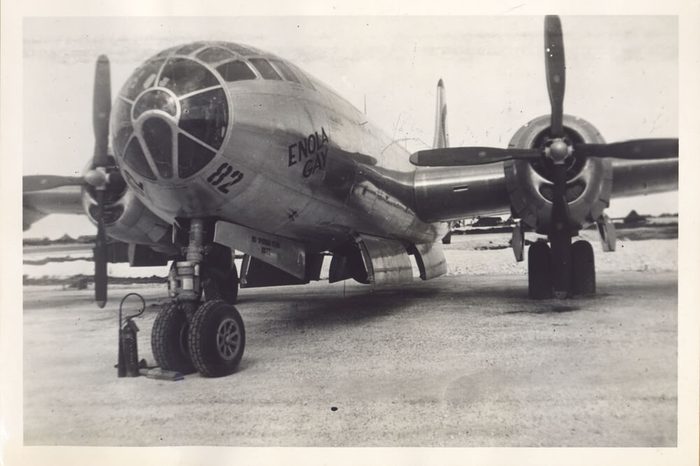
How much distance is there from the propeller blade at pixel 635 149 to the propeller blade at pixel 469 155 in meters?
0.47

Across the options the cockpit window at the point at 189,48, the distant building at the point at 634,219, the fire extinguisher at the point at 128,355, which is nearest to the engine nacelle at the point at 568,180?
the distant building at the point at 634,219

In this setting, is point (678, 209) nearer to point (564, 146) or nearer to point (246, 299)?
point (564, 146)

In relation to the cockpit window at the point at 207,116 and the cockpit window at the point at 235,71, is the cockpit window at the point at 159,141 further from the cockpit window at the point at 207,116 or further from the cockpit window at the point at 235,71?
the cockpit window at the point at 235,71

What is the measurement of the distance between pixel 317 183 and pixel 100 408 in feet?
8.24

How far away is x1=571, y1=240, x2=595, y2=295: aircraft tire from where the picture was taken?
6191mm

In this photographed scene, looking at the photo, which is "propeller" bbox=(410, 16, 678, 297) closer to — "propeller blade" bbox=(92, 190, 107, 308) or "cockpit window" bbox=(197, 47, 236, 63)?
"cockpit window" bbox=(197, 47, 236, 63)

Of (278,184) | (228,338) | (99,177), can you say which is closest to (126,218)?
(99,177)

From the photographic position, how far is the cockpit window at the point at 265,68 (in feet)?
13.5

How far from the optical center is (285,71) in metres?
4.39

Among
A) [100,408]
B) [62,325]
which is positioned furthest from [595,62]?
[62,325]

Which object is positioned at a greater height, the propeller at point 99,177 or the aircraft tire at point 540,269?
the propeller at point 99,177

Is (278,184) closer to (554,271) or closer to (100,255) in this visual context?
(100,255)

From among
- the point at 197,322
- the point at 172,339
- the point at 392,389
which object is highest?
the point at 197,322

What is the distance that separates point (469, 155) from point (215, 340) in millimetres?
3095
